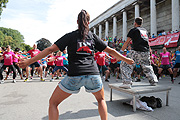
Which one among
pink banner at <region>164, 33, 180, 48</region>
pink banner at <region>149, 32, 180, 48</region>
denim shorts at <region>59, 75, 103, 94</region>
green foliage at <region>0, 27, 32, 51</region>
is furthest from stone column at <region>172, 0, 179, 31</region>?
green foliage at <region>0, 27, 32, 51</region>

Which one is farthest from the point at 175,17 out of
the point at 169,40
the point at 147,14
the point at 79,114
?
the point at 79,114

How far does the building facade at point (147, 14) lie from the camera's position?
2006 centimetres

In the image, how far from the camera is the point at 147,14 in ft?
97.7

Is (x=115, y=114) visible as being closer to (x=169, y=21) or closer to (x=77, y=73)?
(x=77, y=73)

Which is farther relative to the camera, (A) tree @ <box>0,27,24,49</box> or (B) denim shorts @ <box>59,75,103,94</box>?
(A) tree @ <box>0,27,24,49</box>

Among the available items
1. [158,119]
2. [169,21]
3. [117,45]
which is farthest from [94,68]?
[169,21]

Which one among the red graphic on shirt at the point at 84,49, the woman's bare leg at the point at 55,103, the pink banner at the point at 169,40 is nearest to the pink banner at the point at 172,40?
the pink banner at the point at 169,40

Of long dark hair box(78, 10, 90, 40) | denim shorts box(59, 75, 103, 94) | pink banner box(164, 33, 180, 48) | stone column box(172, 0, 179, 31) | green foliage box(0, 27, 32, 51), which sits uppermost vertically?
green foliage box(0, 27, 32, 51)

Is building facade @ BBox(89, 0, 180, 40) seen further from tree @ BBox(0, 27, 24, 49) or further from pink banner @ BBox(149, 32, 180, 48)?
tree @ BBox(0, 27, 24, 49)

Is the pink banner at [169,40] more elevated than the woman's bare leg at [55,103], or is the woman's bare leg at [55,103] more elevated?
the pink banner at [169,40]

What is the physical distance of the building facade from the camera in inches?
790

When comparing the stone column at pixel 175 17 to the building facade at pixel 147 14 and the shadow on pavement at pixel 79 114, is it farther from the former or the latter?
the shadow on pavement at pixel 79 114

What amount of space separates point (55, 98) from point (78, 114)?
5.34 ft

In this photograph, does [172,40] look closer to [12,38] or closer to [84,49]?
[84,49]
